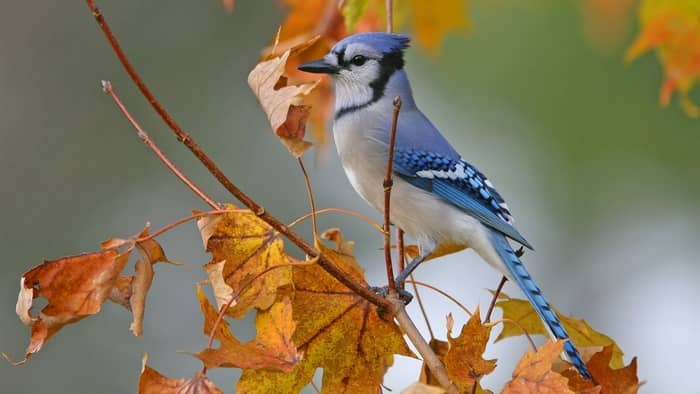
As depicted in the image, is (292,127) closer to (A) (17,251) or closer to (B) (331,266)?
(B) (331,266)

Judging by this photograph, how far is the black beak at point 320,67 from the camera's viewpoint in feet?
6.99

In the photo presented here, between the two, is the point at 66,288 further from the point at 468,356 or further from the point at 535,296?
the point at 535,296

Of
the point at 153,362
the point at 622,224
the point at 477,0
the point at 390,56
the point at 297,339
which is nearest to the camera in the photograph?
the point at 297,339

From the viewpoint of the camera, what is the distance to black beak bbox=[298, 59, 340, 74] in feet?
6.99

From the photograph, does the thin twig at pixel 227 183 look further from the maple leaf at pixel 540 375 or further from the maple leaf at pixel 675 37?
the maple leaf at pixel 675 37

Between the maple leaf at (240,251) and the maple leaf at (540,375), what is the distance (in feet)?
1.20

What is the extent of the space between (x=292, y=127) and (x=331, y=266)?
21 cm

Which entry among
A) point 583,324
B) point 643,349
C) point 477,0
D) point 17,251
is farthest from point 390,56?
point 17,251

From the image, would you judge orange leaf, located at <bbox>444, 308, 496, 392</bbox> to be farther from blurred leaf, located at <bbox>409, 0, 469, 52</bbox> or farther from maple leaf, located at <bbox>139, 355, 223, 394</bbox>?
blurred leaf, located at <bbox>409, 0, 469, 52</bbox>

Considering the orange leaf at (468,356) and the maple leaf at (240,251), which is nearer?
the orange leaf at (468,356)

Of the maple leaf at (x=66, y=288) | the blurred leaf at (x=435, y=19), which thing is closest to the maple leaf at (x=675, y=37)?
the blurred leaf at (x=435, y=19)

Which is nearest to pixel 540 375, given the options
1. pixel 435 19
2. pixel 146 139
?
pixel 146 139

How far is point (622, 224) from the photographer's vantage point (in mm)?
5133

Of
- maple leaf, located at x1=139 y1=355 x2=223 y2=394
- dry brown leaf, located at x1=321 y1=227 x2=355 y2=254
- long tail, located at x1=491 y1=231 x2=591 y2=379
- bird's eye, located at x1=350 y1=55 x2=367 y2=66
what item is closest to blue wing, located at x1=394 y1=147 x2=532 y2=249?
long tail, located at x1=491 y1=231 x2=591 y2=379
